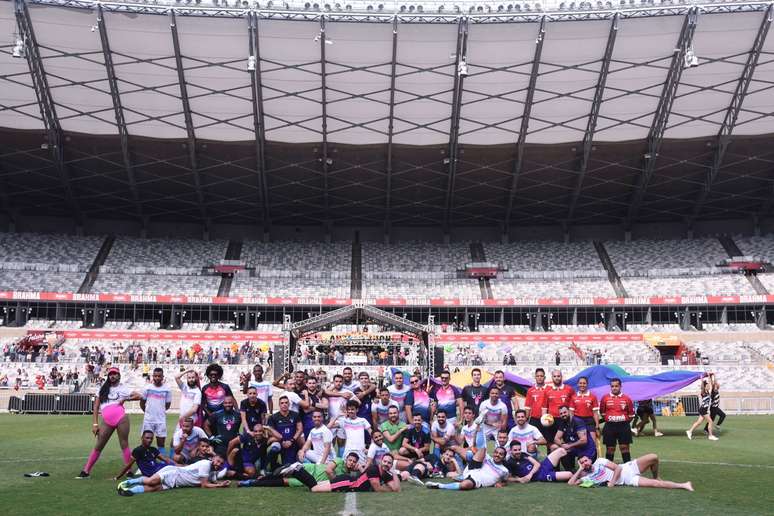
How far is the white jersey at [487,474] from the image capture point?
38.7 ft

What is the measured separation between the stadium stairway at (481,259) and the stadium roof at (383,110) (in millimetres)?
4424

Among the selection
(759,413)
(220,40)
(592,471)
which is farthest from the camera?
(220,40)

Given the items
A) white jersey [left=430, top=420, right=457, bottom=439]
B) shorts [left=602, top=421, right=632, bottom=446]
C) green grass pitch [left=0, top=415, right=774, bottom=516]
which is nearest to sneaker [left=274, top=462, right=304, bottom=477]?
green grass pitch [left=0, top=415, right=774, bottom=516]

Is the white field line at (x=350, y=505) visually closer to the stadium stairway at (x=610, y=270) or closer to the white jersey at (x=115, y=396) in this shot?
the white jersey at (x=115, y=396)

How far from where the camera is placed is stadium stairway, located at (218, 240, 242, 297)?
5691 centimetres

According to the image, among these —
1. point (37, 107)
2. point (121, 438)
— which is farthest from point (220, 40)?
point (121, 438)

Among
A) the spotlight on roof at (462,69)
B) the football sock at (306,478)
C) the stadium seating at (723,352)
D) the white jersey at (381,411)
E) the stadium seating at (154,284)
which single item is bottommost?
the football sock at (306,478)

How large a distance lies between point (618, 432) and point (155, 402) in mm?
8521

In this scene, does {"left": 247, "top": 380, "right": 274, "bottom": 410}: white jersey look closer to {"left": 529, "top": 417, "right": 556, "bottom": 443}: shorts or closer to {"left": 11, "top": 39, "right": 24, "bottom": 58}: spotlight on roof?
{"left": 529, "top": 417, "right": 556, "bottom": 443}: shorts

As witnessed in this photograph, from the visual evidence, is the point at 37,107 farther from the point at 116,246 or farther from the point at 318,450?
the point at 318,450

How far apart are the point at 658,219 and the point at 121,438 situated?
58063 millimetres

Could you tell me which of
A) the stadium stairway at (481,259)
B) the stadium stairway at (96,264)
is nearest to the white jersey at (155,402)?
the stadium stairway at (96,264)

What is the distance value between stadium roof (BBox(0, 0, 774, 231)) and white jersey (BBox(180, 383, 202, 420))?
30436mm

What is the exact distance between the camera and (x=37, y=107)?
1773 inches
